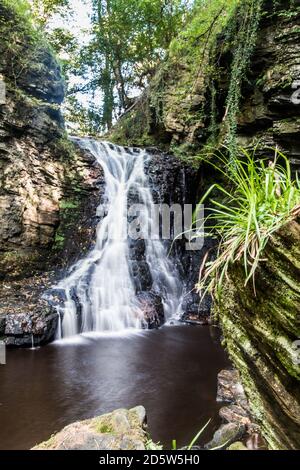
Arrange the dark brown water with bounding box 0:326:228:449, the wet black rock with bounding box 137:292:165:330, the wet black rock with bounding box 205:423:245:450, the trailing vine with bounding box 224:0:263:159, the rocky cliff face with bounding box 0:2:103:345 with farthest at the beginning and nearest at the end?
the rocky cliff face with bounding box 0:2:103:345
the trailing vine with bounding box 224:0:263:159
the wet black rock with bounding box 137:292:165:330
the dark brown water with bounding box 0:326:228:449
the wet black rock with bounding box 205:423:245:450

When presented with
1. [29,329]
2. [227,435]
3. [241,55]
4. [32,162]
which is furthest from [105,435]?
[241,55]

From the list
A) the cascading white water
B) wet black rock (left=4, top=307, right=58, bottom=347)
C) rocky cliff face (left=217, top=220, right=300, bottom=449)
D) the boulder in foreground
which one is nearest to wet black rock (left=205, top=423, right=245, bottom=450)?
the boulder in foreground

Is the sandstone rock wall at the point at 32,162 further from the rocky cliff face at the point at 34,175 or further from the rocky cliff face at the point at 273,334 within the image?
the rocky cliff face at the point at 273,334

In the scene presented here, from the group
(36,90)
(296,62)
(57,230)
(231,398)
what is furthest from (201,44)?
(231,398)

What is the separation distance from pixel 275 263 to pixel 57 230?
25.7 feet

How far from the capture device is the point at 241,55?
7.85 meters

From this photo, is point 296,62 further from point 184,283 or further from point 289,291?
point 289,291

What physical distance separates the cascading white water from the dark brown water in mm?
685

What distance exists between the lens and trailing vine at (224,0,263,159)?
24.1ft

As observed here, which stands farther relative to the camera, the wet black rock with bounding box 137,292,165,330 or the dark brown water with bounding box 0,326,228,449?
the wet black rock with bounding box 137,292,165,330

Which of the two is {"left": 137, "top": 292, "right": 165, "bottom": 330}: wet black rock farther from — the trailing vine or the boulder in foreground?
the boulder in foreground

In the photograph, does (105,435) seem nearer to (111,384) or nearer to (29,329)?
(111,384)

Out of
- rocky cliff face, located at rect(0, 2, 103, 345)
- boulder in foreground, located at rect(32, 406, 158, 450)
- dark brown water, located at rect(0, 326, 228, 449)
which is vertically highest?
rocky cliff face, located at rect(0, 2, 103, 345)

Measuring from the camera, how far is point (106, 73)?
700 inches
